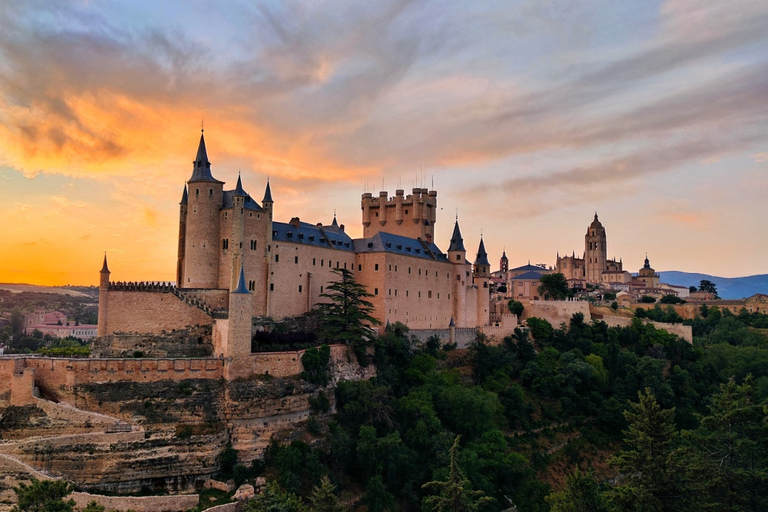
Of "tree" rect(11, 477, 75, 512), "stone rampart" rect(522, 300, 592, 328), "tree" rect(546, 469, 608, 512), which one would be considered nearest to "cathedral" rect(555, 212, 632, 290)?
"stone rampart" rect(522, 300, 592, 328)

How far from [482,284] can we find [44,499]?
49.7 m

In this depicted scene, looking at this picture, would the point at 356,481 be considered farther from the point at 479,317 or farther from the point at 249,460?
the point at 479,317

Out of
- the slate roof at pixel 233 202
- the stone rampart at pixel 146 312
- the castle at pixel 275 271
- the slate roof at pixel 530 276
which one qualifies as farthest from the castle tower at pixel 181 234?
the slate roof at pixel 530 276

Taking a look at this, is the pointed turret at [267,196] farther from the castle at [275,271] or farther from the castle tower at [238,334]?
the castle tower at [238,334]

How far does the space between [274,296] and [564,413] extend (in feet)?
97.1

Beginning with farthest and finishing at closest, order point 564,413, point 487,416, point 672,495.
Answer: point 564,413
point 487,416
point 672,495

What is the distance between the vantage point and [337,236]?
60.7m

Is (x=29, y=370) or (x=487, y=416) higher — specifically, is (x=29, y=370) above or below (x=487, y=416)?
above

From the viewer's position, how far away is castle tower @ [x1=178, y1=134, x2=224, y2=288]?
4894cm

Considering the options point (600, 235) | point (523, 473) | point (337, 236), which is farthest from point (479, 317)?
point (600, 235)

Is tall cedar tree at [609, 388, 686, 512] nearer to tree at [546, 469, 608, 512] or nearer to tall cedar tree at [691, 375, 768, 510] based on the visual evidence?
tall cedar tree at [691, 375, 768, 510]

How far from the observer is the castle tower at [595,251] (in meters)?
146

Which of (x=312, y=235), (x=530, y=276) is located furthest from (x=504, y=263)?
(x=312, y=235)

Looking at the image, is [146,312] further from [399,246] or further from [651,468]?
[651,468]
